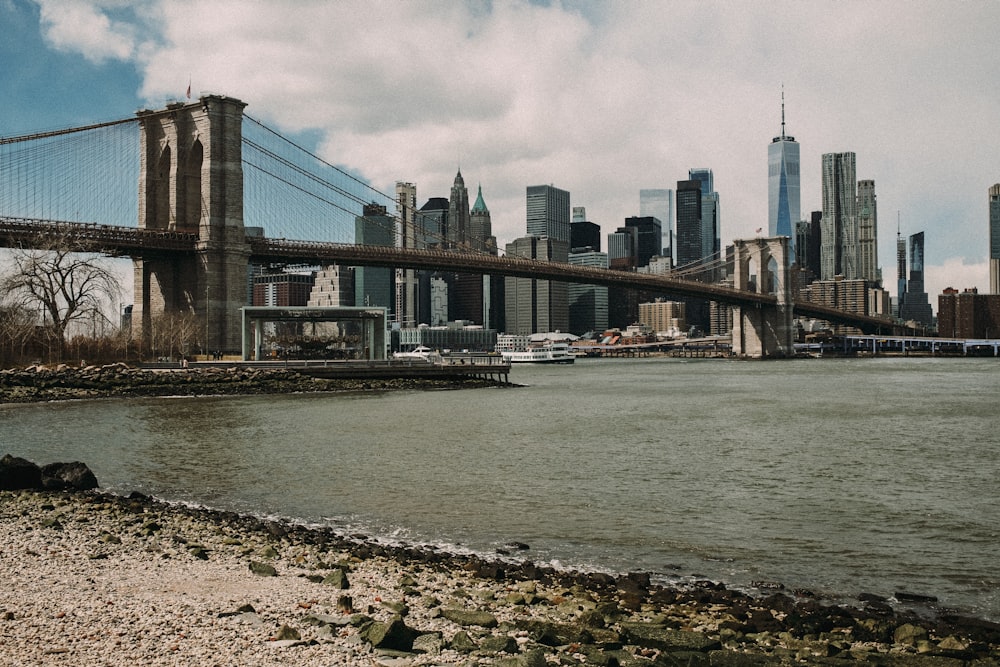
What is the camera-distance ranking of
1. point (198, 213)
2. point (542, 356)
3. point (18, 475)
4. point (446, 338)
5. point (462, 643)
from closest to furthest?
1. point (462, 643)
2. point (18, 475)
3. point (198, 213)
4. point (542, 356)
5. point (446, 338)

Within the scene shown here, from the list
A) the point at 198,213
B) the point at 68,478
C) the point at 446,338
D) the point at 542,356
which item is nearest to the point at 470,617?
the point at 68,478

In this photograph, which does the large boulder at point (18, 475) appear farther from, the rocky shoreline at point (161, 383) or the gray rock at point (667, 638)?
the rocky shoreline at point (161, 383)

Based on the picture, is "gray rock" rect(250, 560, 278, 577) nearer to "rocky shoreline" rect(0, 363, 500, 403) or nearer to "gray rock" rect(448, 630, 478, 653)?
"gray rock" rect(448, 630, 478, 653)

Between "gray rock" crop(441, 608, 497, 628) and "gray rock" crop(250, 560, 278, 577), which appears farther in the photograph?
"gray rock" crop(250, 560, 278, 577)

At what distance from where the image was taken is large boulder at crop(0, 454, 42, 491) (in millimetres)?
14602

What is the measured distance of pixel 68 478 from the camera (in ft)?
49.0

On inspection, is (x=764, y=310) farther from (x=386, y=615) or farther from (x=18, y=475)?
(x=386, y=615)

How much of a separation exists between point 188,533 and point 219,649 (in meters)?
5.07

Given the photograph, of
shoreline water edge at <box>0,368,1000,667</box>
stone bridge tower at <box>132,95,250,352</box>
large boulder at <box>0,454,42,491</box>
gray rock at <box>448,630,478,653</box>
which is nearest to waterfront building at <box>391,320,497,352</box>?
stone bridge tower at <box>132,95,250,352</box>

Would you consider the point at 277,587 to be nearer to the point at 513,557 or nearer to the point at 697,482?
the point at 513,557

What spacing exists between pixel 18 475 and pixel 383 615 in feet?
32.8

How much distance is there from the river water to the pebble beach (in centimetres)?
138

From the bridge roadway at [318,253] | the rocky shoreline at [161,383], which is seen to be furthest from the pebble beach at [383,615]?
the bridge roadway at [318,253]

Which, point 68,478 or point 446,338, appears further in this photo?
point 446,338
